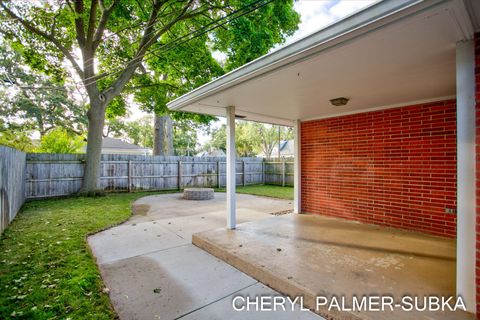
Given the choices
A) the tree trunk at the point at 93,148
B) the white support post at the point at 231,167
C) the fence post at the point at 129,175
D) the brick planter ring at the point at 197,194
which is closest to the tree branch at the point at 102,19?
the tree trunk at the point at 93,148

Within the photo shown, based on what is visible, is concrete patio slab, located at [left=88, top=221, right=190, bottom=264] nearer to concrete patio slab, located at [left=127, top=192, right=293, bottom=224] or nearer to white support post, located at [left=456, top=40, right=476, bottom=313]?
concrete patio slab, located at [left=127, top=192, right=293, bottom=224]

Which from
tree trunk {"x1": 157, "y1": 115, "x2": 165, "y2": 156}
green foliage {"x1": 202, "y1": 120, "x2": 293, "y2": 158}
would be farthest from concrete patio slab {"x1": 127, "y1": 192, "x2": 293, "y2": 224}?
green foliage {"x1": 202, "y1": 120, "x2": 293, "y2": 158}

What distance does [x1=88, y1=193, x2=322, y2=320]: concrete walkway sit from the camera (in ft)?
7.19

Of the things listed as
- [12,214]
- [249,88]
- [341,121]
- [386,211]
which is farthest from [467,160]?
[12,214]

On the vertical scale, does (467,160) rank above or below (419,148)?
below

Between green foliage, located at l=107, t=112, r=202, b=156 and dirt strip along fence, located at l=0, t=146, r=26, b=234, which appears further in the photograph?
green foliage, located at l=107, t=112, r=202, b=156

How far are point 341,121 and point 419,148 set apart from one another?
156 cm

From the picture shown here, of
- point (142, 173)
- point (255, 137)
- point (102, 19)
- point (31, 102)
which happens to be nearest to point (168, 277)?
point (142, 173)

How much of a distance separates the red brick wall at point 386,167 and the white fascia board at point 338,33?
3.11 metres

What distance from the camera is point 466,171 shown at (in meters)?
1.92

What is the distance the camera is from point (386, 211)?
14.7ft

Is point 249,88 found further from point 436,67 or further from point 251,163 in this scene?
point 251,163

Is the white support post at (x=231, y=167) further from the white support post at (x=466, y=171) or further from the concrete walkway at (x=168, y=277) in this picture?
the white support post at (x=466, y=171)

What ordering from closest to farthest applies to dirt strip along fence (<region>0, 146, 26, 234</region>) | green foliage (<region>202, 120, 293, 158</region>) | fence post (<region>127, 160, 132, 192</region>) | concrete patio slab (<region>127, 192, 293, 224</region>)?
dirt strip along fence (<region>0, 146, 26, 234</region>)
concrete patio slab (<region>127, 192, 293, 224</region>)
fence post (<region>127, 160, 132, 192</region>)
green foliage (<region>202, 120, 293, 158</region>)
